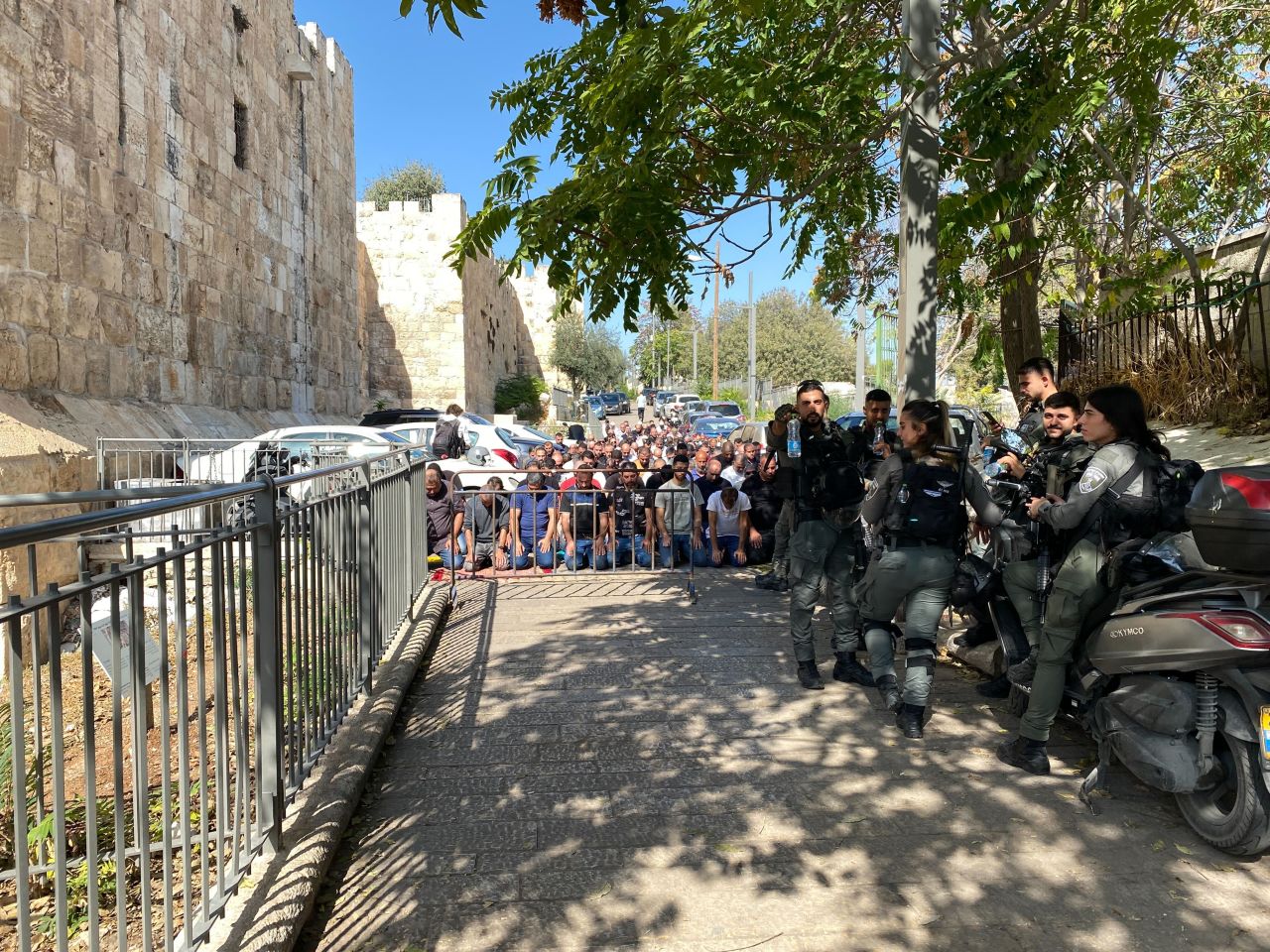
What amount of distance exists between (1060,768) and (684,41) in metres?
4.07

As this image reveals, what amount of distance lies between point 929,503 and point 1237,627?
1576 millimetres

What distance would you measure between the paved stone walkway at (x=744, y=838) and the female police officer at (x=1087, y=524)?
34cm

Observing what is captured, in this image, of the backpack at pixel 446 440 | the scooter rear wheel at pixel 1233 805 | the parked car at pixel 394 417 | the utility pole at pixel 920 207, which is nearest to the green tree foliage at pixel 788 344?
the parked car at pixel 394 417

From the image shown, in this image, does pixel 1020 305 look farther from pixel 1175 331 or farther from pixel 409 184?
pixel 409 184

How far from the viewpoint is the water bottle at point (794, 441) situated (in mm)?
5775

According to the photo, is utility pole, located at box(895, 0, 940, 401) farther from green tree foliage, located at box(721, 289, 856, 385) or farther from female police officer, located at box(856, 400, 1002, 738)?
green tree foliage, located at box(721, 289, 856, 385)

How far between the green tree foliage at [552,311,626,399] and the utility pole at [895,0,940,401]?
54.9 meters

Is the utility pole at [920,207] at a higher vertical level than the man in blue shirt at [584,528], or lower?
higher

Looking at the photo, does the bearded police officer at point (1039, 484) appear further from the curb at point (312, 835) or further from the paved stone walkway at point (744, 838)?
the curb at point (312, 835)

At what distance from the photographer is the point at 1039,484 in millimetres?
4730

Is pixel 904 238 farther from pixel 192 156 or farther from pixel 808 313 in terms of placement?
pixel 808 313

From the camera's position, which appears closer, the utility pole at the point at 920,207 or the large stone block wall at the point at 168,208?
the utility pole at the point at 920,207

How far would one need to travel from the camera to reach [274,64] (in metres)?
19.8

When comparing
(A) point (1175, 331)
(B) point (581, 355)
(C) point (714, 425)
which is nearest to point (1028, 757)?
(A) point (1175, 331)
